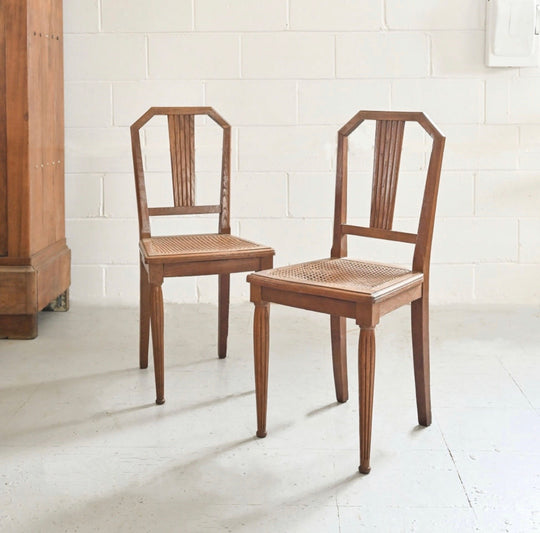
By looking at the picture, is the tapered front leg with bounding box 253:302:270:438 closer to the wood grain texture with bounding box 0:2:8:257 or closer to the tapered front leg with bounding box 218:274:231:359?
the tapered front leg with bounding box 218:274:231:359

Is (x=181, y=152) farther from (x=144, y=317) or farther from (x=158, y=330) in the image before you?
(x=158, y=330)

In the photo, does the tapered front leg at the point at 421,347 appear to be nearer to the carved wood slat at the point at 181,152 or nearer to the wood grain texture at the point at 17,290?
the carved wood slat at the point at 181,152

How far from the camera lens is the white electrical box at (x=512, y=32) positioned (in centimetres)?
374

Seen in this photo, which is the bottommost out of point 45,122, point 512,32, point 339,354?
point 339,354

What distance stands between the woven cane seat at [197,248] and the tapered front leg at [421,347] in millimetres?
560

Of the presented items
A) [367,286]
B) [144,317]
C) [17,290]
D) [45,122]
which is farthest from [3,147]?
[367,286]

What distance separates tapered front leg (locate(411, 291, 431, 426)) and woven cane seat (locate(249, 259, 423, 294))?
0.09 m

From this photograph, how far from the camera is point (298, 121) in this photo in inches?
152

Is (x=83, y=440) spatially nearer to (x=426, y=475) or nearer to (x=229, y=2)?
(x=426, y=475)

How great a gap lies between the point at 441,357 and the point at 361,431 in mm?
1089

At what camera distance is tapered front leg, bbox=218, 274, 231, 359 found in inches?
121

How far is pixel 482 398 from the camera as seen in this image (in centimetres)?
276

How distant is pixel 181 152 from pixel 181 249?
44 centimetres

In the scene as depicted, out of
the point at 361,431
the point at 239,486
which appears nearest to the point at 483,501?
the point at 361,431
